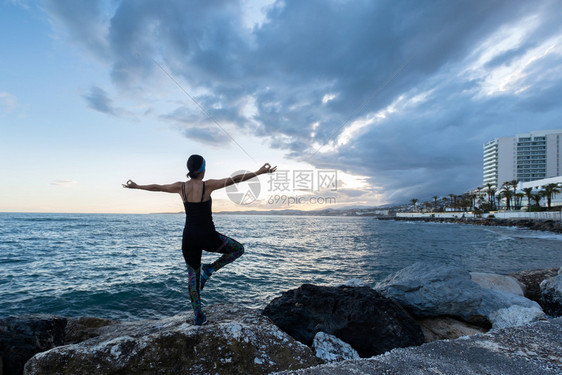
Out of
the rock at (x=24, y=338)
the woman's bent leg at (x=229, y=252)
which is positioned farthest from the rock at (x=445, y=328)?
the rock at (x=24, y=338)

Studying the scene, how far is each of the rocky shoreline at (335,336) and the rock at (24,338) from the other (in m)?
0.02

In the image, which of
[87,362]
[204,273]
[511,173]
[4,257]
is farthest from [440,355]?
[511,173]

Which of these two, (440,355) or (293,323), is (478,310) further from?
(440,355)

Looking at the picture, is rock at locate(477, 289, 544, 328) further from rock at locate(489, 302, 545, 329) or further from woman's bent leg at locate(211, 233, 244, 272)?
woman's bent leg at locate(211, 233, 244, 272)

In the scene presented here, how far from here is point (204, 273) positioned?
451 cm

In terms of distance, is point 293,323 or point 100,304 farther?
point 100,304

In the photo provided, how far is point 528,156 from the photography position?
482ft

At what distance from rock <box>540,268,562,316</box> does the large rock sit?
0.70m

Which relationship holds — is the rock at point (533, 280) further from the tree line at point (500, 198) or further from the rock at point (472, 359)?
the tree line at point (500, 198)

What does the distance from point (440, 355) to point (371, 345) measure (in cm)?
244

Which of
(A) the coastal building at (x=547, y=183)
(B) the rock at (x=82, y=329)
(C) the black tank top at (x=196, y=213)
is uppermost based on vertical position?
(A) the coastal building at (x=547, y=183)

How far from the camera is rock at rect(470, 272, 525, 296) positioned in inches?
320

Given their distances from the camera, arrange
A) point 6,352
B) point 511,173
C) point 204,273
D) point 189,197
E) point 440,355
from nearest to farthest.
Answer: point 440,355
point 189,197
point 204,273
point 6,352
point 511,173

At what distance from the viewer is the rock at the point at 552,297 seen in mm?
6929
